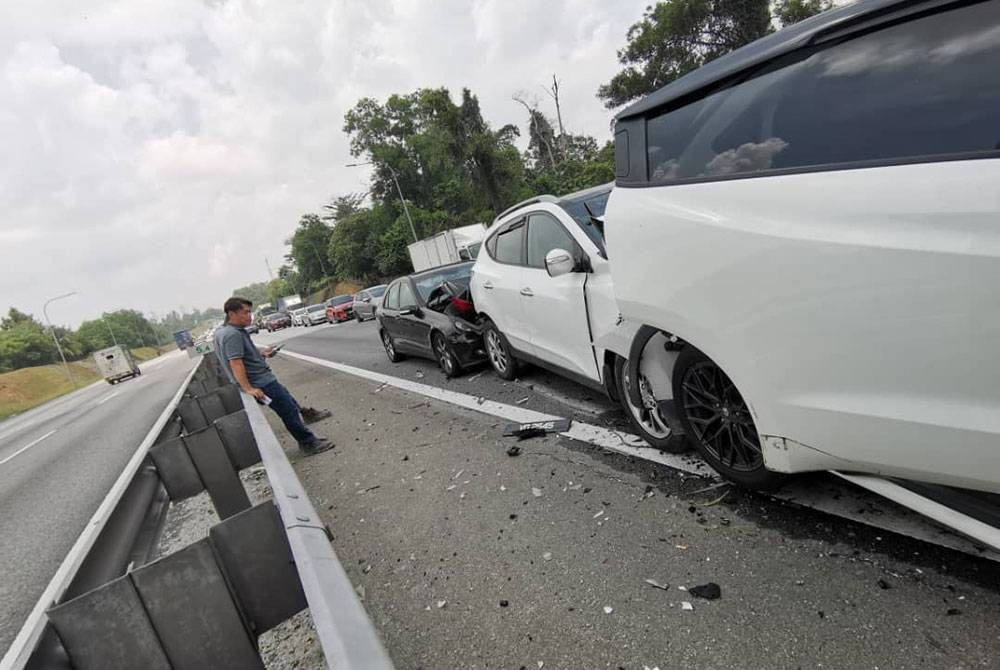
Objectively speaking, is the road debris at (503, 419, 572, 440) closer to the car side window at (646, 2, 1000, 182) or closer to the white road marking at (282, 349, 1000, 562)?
the white road marking at (282, 349, 1000, 562)

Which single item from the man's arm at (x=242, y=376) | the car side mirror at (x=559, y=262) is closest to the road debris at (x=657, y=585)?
the car side mirror at (x=559, y=262)

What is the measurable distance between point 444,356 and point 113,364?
117 ft

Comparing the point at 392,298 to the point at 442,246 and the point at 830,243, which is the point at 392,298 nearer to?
the point at 830,243

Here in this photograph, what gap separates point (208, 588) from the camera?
174 cm

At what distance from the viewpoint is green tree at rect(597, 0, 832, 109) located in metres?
32.5

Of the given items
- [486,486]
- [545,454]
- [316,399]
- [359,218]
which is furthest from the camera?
[359,218]

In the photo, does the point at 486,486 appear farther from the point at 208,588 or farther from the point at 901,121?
the point at 901,121

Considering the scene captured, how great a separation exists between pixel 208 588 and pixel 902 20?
295cm

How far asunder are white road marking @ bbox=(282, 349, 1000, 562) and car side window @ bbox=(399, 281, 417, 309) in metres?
2.71

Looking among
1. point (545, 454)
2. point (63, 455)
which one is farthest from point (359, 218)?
point (545, 454)

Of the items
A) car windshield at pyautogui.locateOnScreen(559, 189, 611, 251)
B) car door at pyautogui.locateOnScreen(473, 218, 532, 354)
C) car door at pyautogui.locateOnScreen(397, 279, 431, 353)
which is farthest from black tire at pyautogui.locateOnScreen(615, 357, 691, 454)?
car door at pyautogui.locateOnScreen(397, 279, 431, 353)

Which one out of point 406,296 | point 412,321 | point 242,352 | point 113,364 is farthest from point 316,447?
point 113,364

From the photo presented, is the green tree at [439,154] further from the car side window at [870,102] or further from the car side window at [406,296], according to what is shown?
the car side window at [870,102]

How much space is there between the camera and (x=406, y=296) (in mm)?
8281
